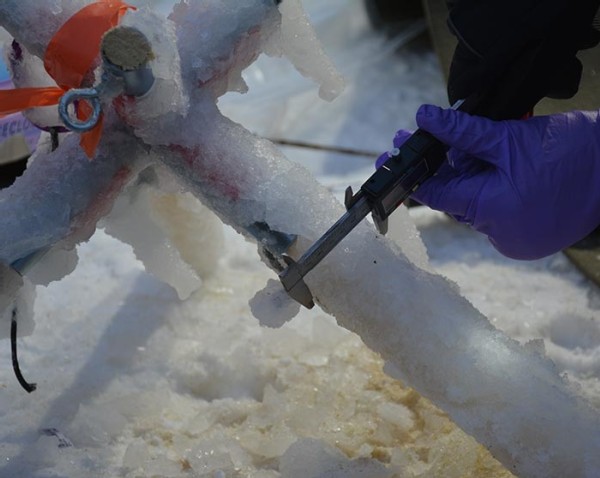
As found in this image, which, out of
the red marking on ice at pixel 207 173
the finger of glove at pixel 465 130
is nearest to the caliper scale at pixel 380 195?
the finger of glove at pixel 465 130

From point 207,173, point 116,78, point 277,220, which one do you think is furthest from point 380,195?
point 116,78

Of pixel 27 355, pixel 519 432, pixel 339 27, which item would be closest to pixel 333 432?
pixel 519 432

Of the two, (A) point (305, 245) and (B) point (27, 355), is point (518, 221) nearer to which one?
(A) point (305, 245)

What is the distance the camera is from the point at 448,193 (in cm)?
111

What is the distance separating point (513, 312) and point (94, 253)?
926 millimetres

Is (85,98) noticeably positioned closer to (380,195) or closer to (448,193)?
(380,195)

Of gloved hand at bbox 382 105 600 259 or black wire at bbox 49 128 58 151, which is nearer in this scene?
gloved hand at bbox 382 105 600 259

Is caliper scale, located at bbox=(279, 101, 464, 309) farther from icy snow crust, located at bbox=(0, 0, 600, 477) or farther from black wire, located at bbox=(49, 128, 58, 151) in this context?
black wire, located at bbox=(49, 128, 58, 151)

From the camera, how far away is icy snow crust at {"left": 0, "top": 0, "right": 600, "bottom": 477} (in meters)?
1.01

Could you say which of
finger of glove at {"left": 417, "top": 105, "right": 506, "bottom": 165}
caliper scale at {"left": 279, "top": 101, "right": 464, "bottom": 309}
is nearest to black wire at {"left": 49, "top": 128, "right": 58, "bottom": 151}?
caliper scale at {"left": 279, "top": 101, "right": 464, "bottom": 309}

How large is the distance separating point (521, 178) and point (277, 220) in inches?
12.7

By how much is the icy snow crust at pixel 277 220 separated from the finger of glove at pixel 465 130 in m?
0.15

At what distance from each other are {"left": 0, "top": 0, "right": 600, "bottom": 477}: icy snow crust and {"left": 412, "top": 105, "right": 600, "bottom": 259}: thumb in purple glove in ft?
0.37

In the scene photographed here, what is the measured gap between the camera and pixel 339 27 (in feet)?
10.9
